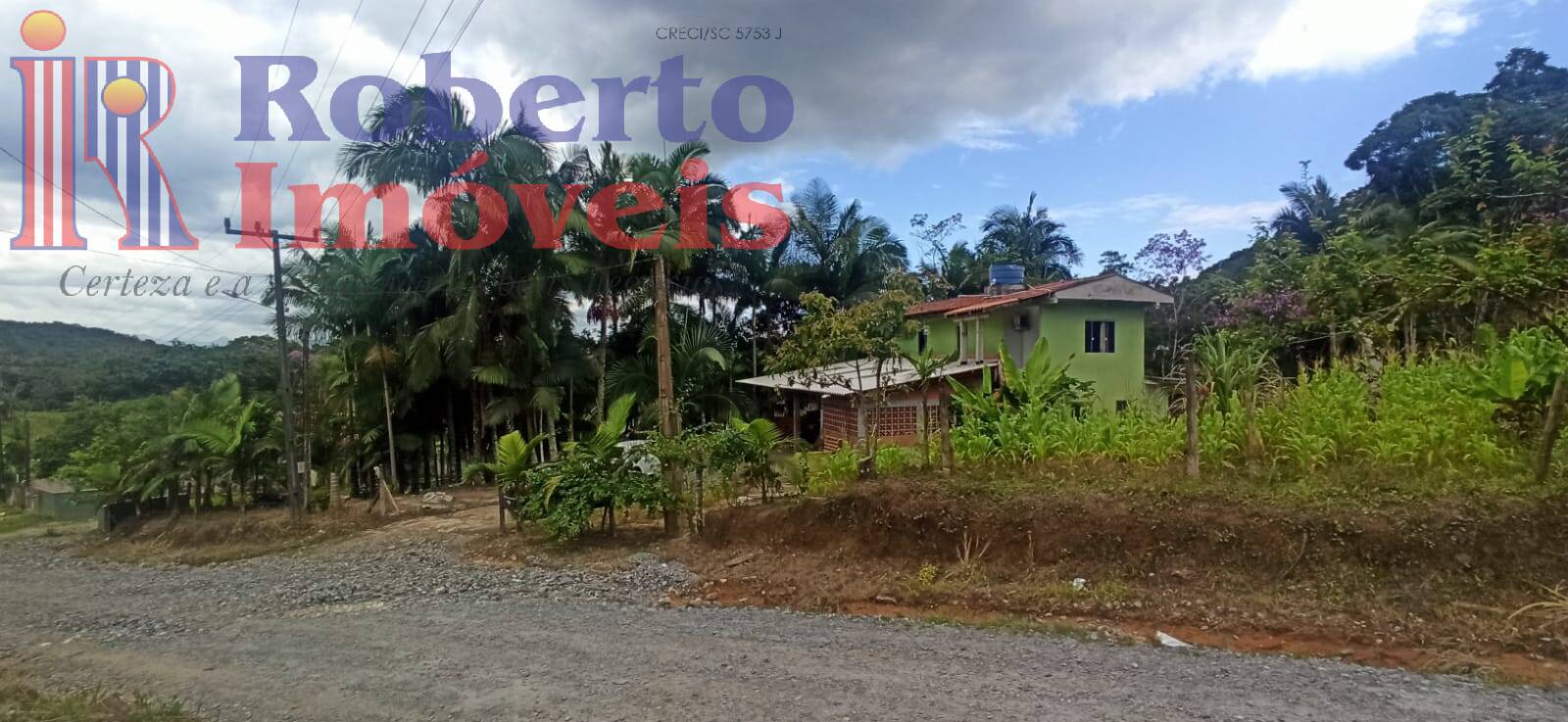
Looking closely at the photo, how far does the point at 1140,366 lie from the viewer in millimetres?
18766

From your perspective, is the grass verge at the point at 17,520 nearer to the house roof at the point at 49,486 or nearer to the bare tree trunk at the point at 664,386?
the house roof at the point at 49,486

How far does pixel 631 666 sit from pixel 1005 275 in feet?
56.6

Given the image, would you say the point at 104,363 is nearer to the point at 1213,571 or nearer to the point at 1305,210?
the point at 1213,571

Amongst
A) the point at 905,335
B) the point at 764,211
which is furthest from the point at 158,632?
the point at 764,211

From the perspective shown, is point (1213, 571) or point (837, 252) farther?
point (837, 252)

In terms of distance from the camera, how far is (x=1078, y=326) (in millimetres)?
17938

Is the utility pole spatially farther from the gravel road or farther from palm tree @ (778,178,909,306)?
palm tree @ (778,178,909,306)

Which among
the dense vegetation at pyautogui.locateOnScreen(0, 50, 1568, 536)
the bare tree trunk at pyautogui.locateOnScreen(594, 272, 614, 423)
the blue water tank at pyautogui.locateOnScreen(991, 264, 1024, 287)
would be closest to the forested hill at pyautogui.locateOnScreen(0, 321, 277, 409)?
the dense vegetation at pyautogui.locateOnScreen(0, 50, 1568, 536)

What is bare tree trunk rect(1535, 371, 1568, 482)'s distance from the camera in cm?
650

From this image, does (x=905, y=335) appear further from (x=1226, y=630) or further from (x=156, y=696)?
(x=156, y=696)

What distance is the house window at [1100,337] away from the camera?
711 inches

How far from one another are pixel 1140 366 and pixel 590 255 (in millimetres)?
12881

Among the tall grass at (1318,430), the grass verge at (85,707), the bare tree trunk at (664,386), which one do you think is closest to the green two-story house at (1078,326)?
the tall grass at (1318,430)

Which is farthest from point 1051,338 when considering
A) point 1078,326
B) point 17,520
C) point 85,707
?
point 17,520
